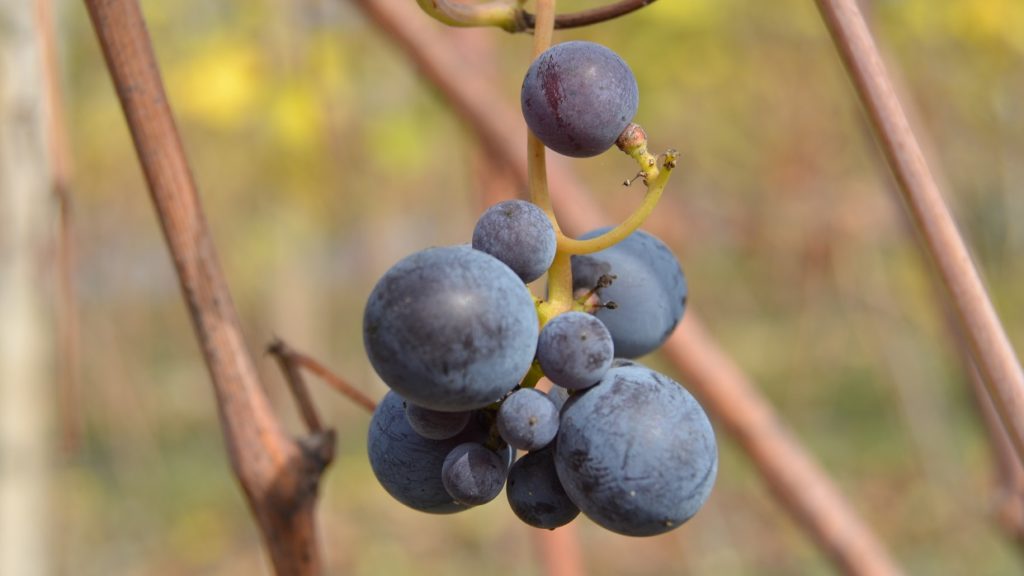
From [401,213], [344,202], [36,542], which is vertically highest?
[36,542]

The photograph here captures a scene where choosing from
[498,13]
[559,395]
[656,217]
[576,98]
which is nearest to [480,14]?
[498,13]

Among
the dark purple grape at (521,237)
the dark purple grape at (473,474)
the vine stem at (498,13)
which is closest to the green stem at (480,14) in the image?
the vine stem at (498,13)

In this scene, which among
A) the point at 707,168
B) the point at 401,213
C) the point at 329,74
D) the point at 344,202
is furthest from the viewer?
the point at 401,213

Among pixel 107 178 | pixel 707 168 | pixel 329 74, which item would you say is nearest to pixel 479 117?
pixel 329 74

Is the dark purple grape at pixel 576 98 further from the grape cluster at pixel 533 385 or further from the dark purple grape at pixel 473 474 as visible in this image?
the dark purple grape at pixel 473 474

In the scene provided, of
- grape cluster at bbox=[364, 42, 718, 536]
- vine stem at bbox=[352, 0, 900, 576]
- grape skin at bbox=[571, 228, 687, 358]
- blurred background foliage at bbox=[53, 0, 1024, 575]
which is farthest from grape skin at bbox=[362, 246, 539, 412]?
blurred background foliage at bbox=[53, 0, 1024, 575]

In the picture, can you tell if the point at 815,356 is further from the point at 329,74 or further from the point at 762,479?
the point at 762,479

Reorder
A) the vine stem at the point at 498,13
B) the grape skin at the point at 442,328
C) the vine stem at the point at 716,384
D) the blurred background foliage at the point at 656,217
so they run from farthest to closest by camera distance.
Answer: the blurred background foliage at the point at 656,217 → the vine stem at the point at 716,384 → the vine stem at the point at 498,13 → the grape skin at the point at 442,328
